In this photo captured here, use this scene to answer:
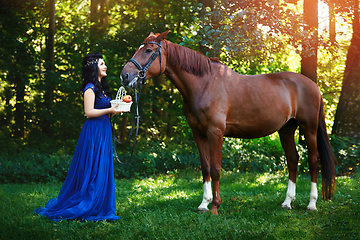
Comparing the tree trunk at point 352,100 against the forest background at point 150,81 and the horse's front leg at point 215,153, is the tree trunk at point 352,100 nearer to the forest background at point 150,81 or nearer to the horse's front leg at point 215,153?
the forest background at point 150,81

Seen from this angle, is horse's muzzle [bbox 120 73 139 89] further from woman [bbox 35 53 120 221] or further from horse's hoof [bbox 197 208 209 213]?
horse's hoof [bbox 197 208 209 213]

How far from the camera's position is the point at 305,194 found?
575cm

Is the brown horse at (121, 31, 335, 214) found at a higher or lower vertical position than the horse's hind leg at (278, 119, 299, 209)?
higher

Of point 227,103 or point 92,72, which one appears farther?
point 227,103

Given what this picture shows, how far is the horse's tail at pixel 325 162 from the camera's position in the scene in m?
4.98

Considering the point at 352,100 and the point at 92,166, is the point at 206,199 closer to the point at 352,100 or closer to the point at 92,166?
the point at 92,166

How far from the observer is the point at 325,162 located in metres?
5.03

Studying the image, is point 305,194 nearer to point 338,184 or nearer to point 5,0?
point 338,184

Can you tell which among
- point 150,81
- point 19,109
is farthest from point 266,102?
point 19,109

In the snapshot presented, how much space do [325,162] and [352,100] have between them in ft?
12.1

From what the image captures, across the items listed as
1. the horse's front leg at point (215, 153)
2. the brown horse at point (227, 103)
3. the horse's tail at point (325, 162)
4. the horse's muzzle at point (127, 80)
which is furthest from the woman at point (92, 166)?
the horse's tail at point (325, 162)

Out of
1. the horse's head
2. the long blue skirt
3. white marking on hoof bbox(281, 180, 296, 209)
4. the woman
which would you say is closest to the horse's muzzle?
the horse's head

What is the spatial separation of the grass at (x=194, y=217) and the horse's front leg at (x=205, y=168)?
202 mm

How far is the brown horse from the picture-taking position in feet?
14.0
